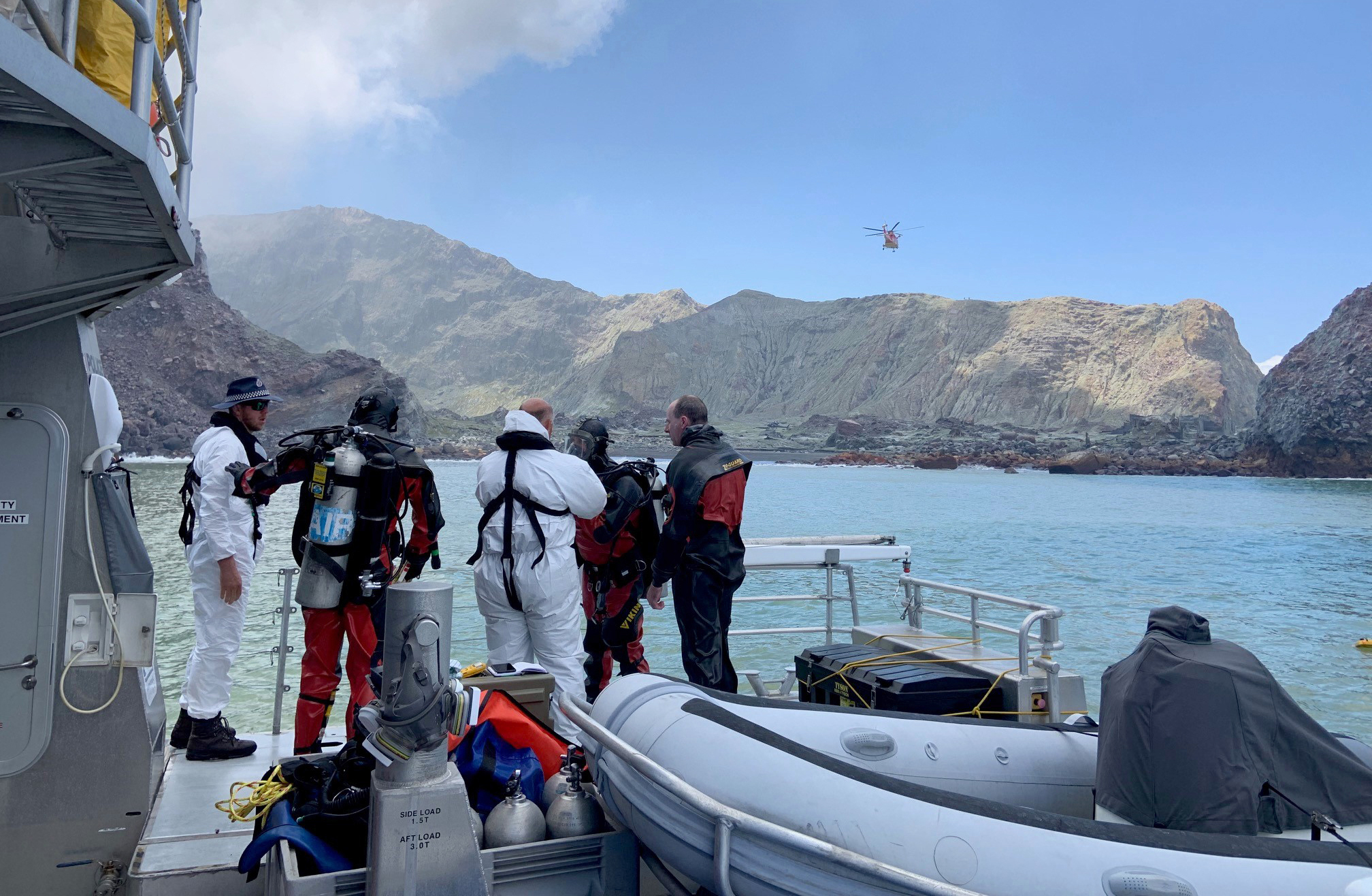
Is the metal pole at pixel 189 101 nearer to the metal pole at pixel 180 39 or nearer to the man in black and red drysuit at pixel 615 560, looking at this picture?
the metal pole at pixel 180 39

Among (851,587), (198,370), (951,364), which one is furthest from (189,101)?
(951,364)

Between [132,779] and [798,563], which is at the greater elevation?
[798,563]

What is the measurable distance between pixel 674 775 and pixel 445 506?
3758 centimetres

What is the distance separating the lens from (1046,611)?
3.78 m

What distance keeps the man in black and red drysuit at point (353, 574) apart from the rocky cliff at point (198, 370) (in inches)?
3305

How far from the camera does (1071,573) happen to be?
2356cm

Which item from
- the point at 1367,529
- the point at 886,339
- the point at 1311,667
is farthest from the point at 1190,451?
the point at 1311,667

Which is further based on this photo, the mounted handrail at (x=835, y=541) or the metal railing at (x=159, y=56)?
the mounted handrail at (x=835, y=541)

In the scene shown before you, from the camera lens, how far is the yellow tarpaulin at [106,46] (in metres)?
2.00

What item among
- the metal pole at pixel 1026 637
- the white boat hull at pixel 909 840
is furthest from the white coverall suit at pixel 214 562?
the metal pole at pixel 1026 637

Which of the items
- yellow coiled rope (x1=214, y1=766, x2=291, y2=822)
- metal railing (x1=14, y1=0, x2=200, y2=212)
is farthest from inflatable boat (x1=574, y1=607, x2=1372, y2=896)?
metal railing (x1=14, y1=0, x2=200, y2=212)

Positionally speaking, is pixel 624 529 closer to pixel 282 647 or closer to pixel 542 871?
pixel 282 647

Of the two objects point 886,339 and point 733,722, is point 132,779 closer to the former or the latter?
point 733,722

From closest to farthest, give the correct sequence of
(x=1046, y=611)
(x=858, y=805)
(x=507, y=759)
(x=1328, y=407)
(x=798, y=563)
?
(x=858, y=805) < (x=507, y=759) < (x=1046, y=611) < (x=798, y=563) < (x=1328, y=407)
